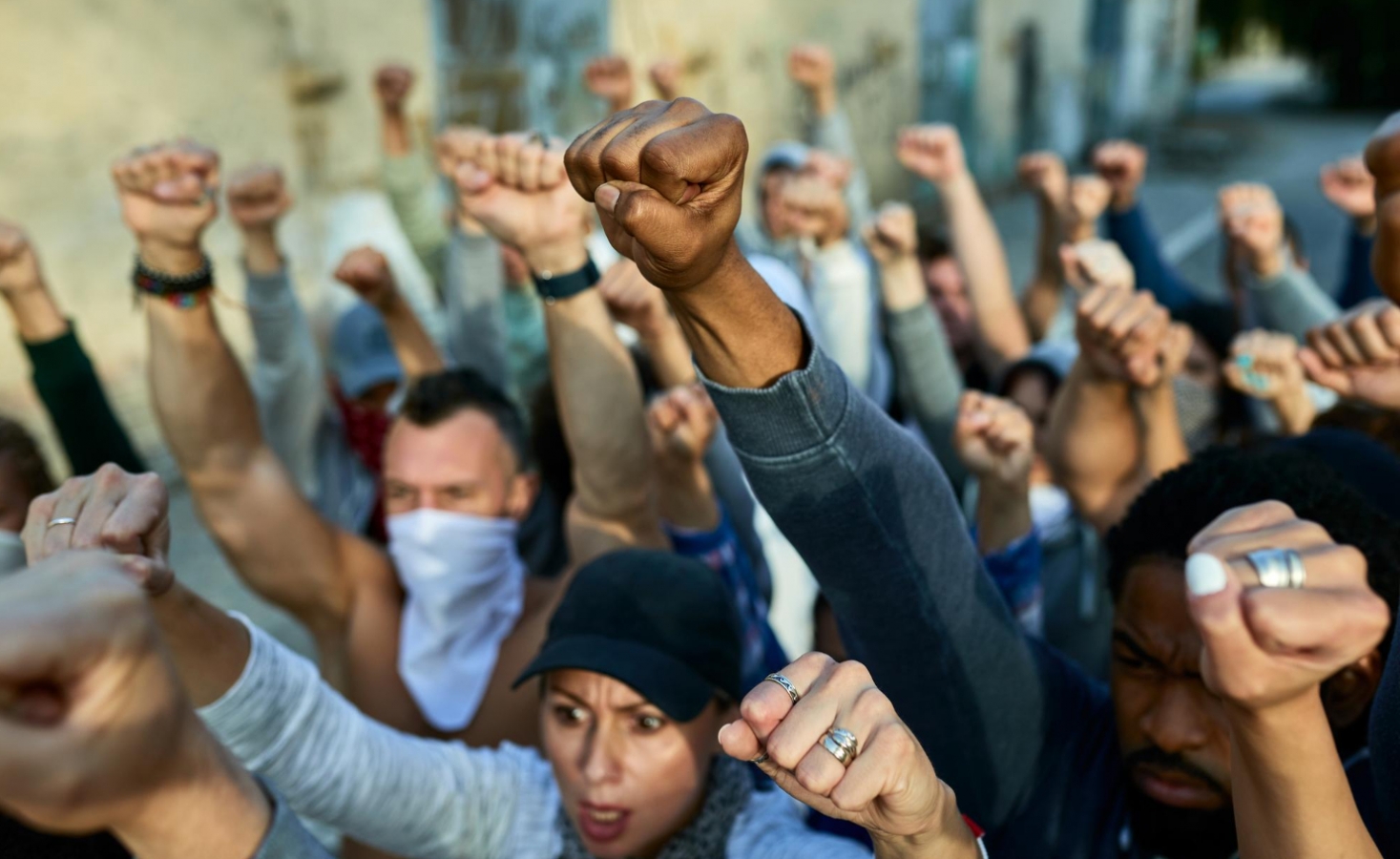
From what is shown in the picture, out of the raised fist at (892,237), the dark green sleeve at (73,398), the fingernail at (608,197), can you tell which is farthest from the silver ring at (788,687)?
the raised fist at (892,237)

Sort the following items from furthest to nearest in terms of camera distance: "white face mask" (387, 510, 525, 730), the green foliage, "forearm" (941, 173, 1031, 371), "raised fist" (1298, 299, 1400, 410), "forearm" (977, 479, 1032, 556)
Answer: the green foliage → "forearm" (941, 173, 1031, 371) → "white face mask" (387, 510, 525, 730) → "forearm" (977, 479, 1032, 556) → "raised fist" (1298, 299, 1400, 410)

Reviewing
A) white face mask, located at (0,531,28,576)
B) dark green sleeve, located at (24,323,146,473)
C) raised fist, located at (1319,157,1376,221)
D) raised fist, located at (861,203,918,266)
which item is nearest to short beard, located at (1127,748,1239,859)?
white face mask, located at (0,531,28,576)

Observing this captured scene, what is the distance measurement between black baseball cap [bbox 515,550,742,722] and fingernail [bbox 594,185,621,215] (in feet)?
2.73

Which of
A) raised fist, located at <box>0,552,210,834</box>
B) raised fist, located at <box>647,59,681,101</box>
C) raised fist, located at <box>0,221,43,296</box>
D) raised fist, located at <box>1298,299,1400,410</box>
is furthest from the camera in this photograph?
raised fist, located at <box>647,59,681,101</box>

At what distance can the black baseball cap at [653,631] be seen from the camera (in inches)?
65.7

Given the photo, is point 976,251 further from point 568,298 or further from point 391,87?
point 391,87

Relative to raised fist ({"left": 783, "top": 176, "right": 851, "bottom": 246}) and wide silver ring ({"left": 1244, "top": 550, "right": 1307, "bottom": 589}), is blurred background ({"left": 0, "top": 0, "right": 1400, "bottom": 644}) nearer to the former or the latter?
raised fist ({"left": 783, "top": 176, "right": 851, "bottom": 246})

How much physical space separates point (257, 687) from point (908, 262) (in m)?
2.11

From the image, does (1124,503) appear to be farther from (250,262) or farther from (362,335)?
(362,335)

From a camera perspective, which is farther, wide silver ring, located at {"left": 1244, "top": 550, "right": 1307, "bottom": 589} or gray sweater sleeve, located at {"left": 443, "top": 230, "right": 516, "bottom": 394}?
gray sweater sleeve, located at {"left": 443, "top": 230, "right": 516, "bottom": 394}

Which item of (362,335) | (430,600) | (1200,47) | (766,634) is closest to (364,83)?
(362,335)

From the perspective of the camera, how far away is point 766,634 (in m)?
2.20

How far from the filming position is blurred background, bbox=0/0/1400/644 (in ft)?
14.6

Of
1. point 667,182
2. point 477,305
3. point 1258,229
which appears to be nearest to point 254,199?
point 477,305
